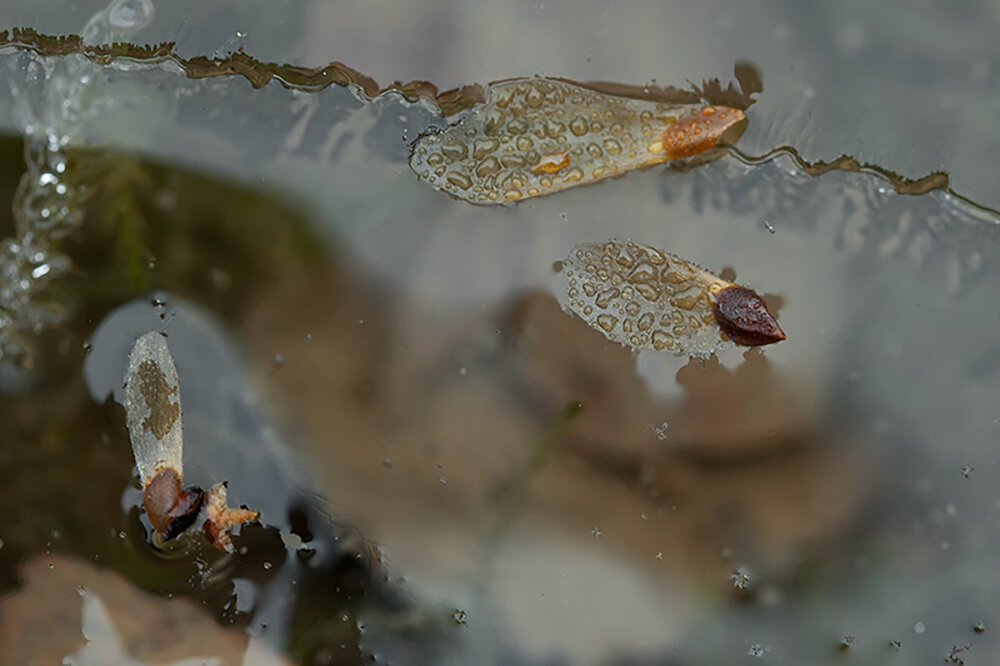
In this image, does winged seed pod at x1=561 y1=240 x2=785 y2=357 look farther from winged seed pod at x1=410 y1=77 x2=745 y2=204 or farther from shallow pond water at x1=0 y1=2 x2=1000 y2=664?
winged seed pod at x1=410 y1=77 x2=745 y2=204

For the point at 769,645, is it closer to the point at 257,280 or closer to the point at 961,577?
the point at 961,577

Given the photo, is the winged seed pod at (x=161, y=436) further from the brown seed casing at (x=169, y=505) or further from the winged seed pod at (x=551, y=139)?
the winged seed pod at (x=551, y=139)

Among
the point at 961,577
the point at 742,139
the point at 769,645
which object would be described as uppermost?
the point at 742,139

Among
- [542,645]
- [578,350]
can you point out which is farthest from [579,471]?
[542,645]

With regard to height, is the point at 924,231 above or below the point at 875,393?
above

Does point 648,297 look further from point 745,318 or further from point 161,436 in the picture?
point 161,436

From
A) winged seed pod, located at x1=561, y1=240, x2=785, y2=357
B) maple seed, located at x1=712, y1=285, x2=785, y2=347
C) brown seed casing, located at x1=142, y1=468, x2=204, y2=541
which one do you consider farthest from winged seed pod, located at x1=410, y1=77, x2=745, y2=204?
brown seed casing, located at x1=142, y1=468, x2=204, y2=541

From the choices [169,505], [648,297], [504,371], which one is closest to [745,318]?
[648,297]

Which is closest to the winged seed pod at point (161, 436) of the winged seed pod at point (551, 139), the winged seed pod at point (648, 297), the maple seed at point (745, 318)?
the winged seed pod at point (551, 139)
